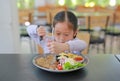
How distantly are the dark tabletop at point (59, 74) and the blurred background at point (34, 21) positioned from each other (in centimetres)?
80

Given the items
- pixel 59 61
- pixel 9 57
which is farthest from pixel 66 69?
pixel 9 57

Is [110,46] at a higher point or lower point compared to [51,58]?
lower

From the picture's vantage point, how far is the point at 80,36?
5.81 ft

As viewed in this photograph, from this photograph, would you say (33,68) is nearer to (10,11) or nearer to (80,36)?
(80,36)

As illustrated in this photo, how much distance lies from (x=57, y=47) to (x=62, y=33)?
27cm

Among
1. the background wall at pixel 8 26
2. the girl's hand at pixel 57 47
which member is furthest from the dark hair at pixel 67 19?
the background wall at pixel 8 26

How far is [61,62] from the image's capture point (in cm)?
109

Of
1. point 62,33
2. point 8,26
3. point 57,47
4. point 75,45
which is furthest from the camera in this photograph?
point 8,26

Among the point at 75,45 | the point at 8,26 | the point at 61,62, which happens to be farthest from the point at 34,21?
the point at 61,62

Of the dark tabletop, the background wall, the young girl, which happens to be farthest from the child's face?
the background wall

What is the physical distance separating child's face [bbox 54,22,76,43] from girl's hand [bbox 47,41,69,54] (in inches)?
8.0

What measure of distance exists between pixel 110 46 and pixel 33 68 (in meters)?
3.39

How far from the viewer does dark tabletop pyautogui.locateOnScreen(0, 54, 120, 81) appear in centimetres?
97

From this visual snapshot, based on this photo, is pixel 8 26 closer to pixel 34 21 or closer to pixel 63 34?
pixel 63 34
